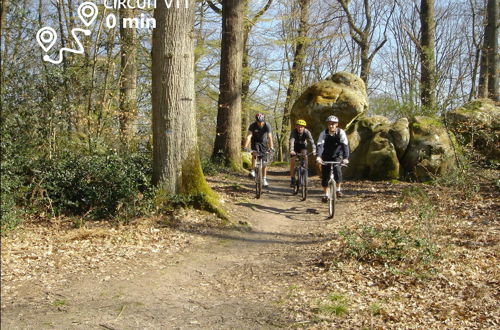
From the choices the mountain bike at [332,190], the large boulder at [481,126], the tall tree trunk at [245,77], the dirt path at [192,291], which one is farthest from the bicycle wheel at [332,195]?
the tall tree trunk at [245,77]

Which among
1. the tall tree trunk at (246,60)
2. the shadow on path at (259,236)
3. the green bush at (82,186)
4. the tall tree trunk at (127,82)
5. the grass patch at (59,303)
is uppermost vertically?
the tall tree trunk at (246,60)

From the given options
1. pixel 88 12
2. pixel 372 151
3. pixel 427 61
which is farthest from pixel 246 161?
pixel 88 12

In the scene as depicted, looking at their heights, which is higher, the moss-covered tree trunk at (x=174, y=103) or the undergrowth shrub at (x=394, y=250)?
the moss-covered tree trunk at (x=174, y=103)

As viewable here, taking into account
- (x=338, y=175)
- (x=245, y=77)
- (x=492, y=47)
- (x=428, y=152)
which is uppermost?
(x=492, y=47)

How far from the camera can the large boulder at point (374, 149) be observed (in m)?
13.5

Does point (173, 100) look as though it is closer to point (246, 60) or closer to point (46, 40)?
point (46, 40)

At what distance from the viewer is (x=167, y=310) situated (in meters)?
4.73

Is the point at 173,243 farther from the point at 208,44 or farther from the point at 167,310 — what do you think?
the point at 208,44

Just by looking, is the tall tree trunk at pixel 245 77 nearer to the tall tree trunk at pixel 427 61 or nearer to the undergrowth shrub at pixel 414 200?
the tall tree trunk at pixel 427 61

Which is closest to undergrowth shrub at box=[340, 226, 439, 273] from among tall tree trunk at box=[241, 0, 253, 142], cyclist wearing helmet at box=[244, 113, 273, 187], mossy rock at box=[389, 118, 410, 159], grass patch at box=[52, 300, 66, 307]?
grass patch at box=[52, 300, 66, 307]

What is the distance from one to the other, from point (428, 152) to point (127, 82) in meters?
9.19

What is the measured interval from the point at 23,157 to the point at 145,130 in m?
5.34

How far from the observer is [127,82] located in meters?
11.9

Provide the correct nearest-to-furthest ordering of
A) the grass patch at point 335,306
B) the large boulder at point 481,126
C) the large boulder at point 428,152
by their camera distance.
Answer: the grass patch at point 335,306
the large boulder at point 428,152
the large boulder at point 481,126
